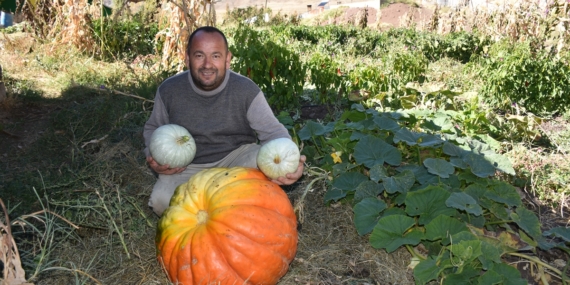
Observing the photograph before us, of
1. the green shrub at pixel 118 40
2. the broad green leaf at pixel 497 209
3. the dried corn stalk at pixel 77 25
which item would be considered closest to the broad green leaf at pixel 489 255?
the broad green leaf at pixel 497 209

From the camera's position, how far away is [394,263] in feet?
8.59

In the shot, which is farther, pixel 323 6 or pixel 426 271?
pixel 323 6

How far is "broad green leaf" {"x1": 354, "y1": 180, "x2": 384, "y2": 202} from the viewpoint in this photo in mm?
2889

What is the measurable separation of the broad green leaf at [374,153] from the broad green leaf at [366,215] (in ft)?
1.22

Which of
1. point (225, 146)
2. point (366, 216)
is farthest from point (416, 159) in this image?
point (225, 146)

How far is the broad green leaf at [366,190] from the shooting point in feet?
9.48

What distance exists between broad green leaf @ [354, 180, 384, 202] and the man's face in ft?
3.52

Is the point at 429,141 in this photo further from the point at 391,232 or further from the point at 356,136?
the point at 391,232

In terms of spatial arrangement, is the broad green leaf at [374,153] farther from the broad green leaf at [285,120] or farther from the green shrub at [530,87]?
the green shrub at [530,87]

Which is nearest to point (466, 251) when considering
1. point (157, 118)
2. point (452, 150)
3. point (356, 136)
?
point (452, 150)

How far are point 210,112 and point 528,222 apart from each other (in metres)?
1.94

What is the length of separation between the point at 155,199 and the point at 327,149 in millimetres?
1332

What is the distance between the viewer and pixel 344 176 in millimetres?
3066

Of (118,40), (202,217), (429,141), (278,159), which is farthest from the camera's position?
(118,40)
